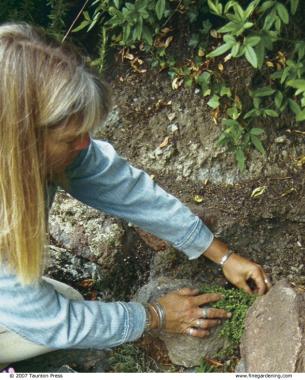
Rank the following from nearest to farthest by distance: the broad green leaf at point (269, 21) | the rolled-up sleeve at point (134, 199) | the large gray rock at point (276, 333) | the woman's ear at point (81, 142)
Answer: the woman's ear at point (81, 142), the large gray rock at point (276, 333), the broad green leaf at point (269, 21), the rolled-up sleeve at point (134, 199)

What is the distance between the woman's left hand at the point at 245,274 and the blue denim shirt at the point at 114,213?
84 mm

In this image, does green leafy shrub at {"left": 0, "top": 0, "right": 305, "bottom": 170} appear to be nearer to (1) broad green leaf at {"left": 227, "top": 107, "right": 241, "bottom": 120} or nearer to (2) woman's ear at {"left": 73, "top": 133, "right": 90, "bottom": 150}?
(1) broad green leaf at {"left": 227, "top": 107, "right": 241, "bottom": 120}

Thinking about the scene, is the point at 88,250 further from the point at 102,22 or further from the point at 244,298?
the point at 102,22

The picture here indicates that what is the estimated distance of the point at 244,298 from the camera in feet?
5.03

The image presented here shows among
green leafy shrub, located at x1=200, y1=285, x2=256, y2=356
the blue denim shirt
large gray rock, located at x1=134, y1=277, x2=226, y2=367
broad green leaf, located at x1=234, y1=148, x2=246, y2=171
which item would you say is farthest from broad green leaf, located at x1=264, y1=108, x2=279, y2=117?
large gray rock, located at x1=134, y1=277, x2=226, y2=367

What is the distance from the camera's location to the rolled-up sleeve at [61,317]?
4.14 feet

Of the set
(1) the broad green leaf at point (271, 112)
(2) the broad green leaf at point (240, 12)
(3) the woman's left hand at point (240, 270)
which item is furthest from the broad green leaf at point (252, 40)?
(3) the woman's left hand at point (240, 270)

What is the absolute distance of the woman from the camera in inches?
42.8

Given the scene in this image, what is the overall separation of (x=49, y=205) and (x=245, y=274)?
543 mm

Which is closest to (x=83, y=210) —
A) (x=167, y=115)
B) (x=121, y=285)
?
(x=121, y=285)

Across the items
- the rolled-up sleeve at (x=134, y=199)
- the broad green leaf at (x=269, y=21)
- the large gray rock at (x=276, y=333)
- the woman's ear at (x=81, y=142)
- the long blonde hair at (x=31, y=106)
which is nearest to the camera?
the long blonde hair at (x=31, y=106)

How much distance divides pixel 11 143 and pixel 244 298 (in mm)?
751

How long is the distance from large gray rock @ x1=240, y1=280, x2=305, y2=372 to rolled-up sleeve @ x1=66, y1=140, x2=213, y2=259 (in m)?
0.24

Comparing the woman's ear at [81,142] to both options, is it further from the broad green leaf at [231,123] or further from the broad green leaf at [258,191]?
the broad green leaf at [258,191]
